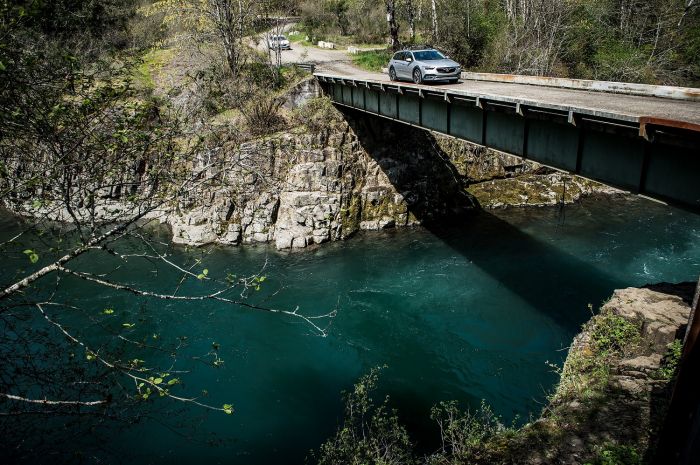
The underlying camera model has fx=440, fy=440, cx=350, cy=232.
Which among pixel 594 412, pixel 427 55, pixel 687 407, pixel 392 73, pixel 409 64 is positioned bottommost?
pixel 594 412

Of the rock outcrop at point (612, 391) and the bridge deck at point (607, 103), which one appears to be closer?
the rock outcrop at point (612, 391)

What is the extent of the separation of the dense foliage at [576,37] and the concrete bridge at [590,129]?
16.5m

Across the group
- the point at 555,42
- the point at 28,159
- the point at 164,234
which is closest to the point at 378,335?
the point at 28,159

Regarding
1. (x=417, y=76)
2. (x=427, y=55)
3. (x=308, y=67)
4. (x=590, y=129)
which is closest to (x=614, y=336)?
(x=590, y=129)

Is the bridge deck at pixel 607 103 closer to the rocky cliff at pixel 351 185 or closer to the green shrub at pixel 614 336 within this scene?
the green shrub at pixel 614 336

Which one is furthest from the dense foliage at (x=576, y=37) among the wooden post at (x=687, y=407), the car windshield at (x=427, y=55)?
the wooden post at (x=687, y=407)

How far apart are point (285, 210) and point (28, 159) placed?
18.8 meters

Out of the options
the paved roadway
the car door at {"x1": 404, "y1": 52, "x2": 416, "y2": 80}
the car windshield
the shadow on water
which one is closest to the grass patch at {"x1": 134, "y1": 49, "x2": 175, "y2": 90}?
the shadow on water

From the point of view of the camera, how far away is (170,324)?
18.1 meters

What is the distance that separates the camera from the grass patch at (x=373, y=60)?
37.0 metres

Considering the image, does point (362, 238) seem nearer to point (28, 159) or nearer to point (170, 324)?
point (170, 324)

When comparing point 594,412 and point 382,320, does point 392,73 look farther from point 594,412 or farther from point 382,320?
point 594,412

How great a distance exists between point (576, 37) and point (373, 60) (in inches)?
638

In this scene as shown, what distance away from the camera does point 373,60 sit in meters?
38.0
